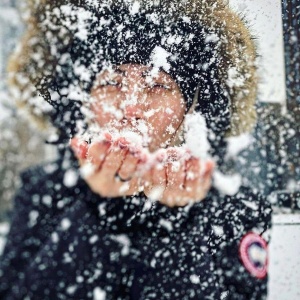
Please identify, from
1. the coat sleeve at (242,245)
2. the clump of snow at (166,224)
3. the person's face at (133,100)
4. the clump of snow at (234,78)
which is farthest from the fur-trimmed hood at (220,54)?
the clump of snow at (166,224)

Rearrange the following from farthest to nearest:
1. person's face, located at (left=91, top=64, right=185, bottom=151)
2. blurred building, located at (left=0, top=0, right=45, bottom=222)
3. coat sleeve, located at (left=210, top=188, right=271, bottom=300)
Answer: coat sleeve, located at (left=210, top=188, right=271, bottom=300) < person's face, located at (left=91, top=64, right=185, bottom=151) < blurred building, located at (left=0, top=0, right=45, bottom=222)

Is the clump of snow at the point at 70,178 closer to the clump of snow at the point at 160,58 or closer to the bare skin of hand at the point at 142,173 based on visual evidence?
the bare skin of hand at the point at 142,173

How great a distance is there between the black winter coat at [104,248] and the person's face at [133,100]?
0.41 ft

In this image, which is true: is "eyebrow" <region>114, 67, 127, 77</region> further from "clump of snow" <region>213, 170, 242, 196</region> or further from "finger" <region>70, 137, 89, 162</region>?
"clump of snow" <region>213, 170, 242, 196</region>

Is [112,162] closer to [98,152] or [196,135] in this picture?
[98,152]

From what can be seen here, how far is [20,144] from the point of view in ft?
1.77

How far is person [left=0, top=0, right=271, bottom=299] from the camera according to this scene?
0.58 metres

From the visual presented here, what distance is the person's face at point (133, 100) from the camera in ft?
2.06

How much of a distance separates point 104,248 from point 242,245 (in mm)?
364

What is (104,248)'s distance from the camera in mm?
615

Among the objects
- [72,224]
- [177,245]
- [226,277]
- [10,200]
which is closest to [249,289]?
[226,277]

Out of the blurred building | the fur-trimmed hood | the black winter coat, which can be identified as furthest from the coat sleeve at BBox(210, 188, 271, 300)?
the blurred building

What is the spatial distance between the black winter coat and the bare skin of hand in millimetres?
27

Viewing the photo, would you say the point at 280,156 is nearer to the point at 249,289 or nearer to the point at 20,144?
the point at 249,289
